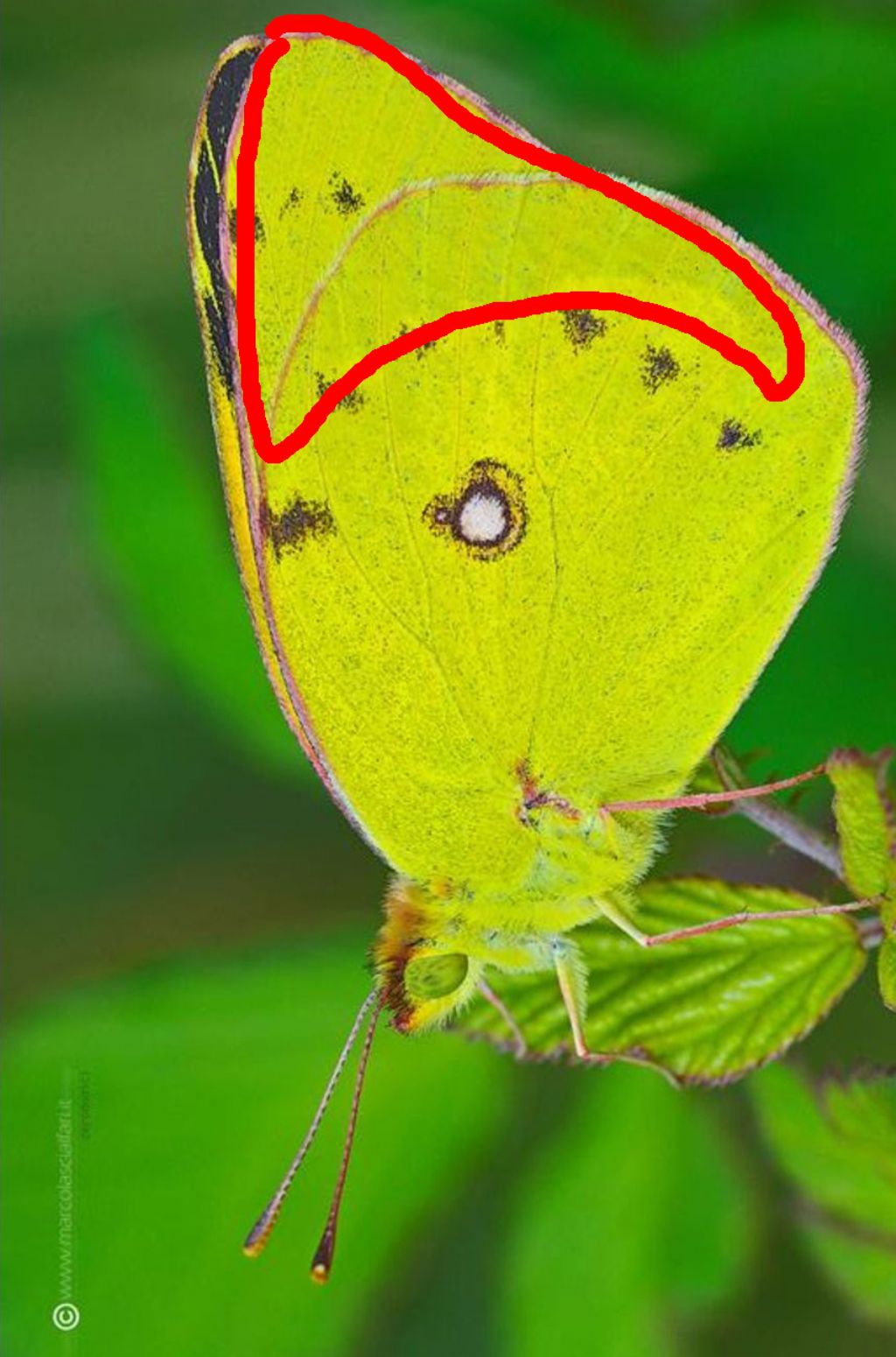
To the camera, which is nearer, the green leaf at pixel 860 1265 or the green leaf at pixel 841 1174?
the green leaf at pixel 841 1174

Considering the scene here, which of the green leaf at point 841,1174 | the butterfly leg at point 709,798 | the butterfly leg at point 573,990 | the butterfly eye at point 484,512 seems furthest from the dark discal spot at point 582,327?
the green leaf at point 841,1174

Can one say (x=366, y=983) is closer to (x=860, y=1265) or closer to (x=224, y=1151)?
(x=224, y=1151)

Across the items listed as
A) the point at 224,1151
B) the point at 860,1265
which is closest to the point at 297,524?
the point at 224,1151

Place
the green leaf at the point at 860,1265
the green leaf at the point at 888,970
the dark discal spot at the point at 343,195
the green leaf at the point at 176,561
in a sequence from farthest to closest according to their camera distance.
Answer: the green leaf at the point at 176,561
the green leaf at the point at 860,1265
the dark discal spot at the point at 343,195
the green leaf at the point at 888,970

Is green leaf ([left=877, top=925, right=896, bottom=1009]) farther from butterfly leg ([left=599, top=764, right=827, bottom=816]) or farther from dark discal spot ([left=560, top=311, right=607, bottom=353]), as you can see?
dark discal spot ([left=560, top=311, right=607, bottom=353])

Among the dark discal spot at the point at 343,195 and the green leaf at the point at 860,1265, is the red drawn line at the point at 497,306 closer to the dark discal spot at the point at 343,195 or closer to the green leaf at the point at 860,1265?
the dark discal spot at the point at 343,195

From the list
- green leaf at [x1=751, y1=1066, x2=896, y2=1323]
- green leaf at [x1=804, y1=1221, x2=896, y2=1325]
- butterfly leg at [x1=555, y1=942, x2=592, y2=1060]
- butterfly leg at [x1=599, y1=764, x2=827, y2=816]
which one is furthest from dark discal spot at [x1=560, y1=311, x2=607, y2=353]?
green leaf at [x1=804, y1=1221, x2=896, y2=1325]
